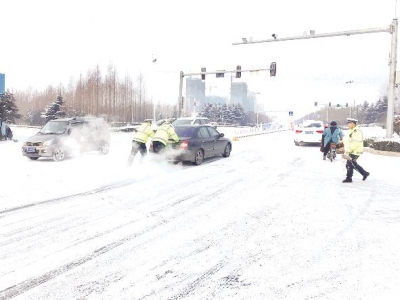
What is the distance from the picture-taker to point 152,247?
438cm

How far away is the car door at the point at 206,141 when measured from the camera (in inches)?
485

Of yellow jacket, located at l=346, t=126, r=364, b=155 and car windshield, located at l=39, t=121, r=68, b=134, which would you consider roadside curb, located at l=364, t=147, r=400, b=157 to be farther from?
car windshield, located at l=39, t=121, r=68, b=134

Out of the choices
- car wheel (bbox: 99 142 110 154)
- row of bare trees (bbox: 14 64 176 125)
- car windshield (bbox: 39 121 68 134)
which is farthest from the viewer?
row of bare trees (bbox: 14 64 176 125)

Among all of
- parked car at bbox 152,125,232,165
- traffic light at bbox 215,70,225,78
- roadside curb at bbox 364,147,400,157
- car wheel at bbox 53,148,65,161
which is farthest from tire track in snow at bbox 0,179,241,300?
traffic light at bbox 215,70,225,78

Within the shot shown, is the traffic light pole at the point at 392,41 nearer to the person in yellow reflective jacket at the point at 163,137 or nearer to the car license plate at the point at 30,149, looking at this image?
the person in yellow reflective jacket at the point at 163,137

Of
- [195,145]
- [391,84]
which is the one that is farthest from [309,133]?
[195,145]

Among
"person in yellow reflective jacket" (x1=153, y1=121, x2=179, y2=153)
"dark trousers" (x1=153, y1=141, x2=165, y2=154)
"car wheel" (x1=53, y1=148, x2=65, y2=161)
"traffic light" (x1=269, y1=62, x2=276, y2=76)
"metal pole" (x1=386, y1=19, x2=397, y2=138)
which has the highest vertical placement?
"traffic light" (x1=269, y1=62, x2=276, y2=76)

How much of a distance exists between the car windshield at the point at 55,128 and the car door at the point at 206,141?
577 centimetres

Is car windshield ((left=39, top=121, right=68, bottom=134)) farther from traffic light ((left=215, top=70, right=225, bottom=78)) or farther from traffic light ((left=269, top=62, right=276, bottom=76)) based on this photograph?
traffic light ((left=269, top=62, right=276, bottom=76))

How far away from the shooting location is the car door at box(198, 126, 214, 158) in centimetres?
1233

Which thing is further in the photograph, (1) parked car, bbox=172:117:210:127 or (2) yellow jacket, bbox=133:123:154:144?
(1) parked car, bbox=172:117:210:127

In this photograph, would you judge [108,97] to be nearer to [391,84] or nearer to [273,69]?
[273,69]

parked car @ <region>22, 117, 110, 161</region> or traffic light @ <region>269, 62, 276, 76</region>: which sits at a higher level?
traffic light @ <region>269, 62, 276, 76</region>

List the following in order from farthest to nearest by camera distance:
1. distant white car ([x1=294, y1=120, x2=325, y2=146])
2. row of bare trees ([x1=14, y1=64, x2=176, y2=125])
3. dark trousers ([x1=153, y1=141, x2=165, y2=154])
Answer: row of bare trees ([x1=14, y1=64, x2=176, y2=125]), distant white car ([x1=294, y1=120, x2=325, y2=146]), dark trousers ([x1=153, y1=141, x2=165, y2=154])
